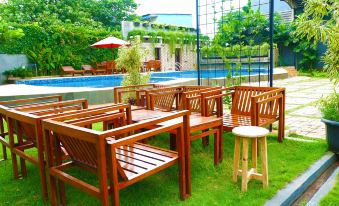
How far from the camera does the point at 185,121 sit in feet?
8.65

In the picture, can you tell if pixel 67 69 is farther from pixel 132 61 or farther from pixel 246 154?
pixel 246 154

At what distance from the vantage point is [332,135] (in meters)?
3.68

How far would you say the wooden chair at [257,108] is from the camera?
3.72 metres

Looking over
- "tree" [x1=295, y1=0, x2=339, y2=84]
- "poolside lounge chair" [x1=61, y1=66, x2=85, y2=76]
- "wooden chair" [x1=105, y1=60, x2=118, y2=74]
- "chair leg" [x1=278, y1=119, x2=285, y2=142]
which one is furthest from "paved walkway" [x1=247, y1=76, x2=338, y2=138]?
"poolside lounge chair" [x1=61, y1=66, x2=85, y2=76]

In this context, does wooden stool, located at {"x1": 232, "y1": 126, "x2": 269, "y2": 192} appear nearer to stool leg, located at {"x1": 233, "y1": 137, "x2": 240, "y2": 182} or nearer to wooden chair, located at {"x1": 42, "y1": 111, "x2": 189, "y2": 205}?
stool leg, located at {"x1": 233, "y1": 137, "x2": 240, "y2": 182}

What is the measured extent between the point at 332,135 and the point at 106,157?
2.92 meters

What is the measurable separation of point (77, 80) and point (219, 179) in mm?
11730

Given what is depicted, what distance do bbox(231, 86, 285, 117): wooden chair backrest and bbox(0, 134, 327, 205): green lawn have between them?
2.06 feet

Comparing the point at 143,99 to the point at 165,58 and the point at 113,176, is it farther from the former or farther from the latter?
the point at 165,58

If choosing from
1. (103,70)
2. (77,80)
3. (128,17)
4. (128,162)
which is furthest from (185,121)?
(128,17)

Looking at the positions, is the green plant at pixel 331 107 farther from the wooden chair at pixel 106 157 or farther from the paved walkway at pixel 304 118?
the wooden chair at pixel 106 157

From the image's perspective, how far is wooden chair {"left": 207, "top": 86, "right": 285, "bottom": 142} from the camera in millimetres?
3722

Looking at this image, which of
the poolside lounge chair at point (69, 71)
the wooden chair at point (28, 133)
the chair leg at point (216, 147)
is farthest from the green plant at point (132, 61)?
the poolside lounge chair at point (69, 71)

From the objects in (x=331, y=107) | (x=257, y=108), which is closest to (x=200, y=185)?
(x=257, y=108)
